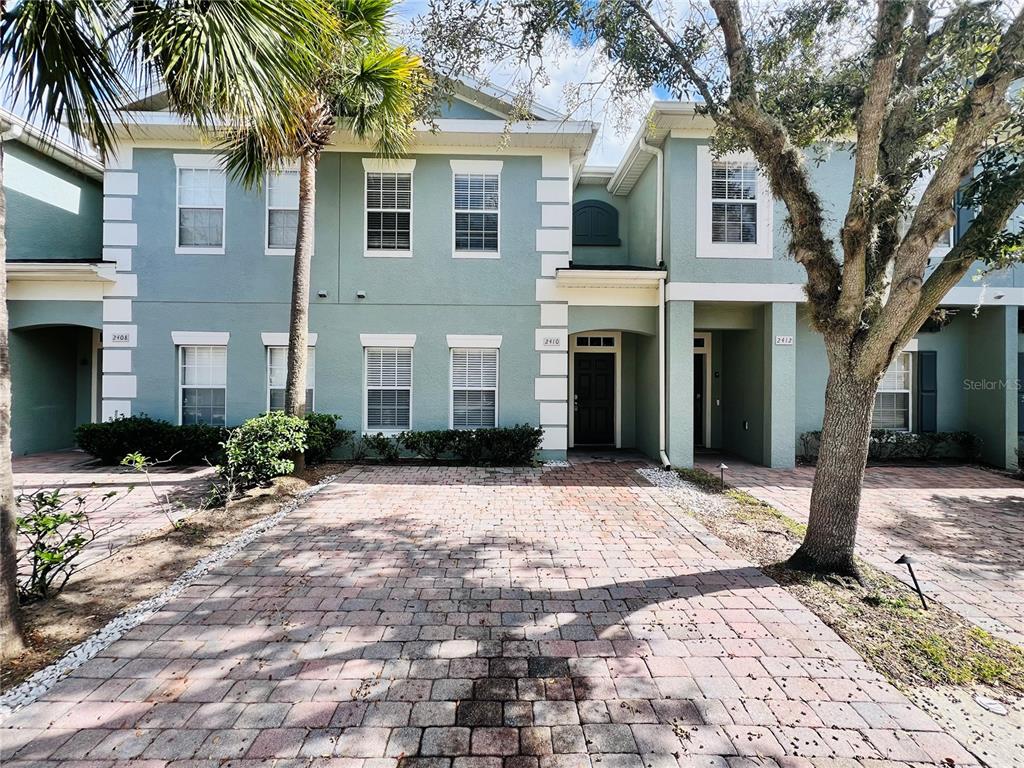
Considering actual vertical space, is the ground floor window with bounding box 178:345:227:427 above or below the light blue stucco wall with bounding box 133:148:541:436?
below

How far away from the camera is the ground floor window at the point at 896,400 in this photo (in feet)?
36.0

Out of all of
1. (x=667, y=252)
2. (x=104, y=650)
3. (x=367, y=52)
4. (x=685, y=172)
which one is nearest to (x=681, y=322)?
(x=667, y=252)

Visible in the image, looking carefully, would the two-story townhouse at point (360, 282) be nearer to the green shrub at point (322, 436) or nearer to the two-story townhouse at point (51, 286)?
the green shrub at point (322, 436)

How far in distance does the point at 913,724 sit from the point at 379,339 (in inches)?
371

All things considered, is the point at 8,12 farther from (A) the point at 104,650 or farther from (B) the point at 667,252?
(B) the point at 667,252

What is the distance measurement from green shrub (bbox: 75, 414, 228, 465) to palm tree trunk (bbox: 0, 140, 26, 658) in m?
6.45

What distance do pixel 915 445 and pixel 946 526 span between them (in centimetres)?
543

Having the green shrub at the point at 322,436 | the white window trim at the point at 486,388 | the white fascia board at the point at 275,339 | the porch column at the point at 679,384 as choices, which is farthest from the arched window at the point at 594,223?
the green shrub at the point at 322,436

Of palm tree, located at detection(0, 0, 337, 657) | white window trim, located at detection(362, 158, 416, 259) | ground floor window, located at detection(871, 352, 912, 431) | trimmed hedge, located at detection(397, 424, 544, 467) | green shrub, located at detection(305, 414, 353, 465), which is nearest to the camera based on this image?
Result: palm tree, located at detection(0, 0, 337, 657)

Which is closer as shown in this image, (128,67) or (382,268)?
(128,67)

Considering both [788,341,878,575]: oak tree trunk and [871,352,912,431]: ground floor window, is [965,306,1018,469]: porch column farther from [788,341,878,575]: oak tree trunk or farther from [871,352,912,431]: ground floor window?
[788,341,878,575]: oak tree trunk

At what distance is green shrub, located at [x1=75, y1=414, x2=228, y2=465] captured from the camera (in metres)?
9.30

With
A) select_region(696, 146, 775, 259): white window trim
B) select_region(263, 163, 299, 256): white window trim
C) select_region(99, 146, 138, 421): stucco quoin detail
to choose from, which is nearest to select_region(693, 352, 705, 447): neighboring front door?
select_region(696, 146, 775, 259): white window trim

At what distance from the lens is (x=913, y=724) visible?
269cm
